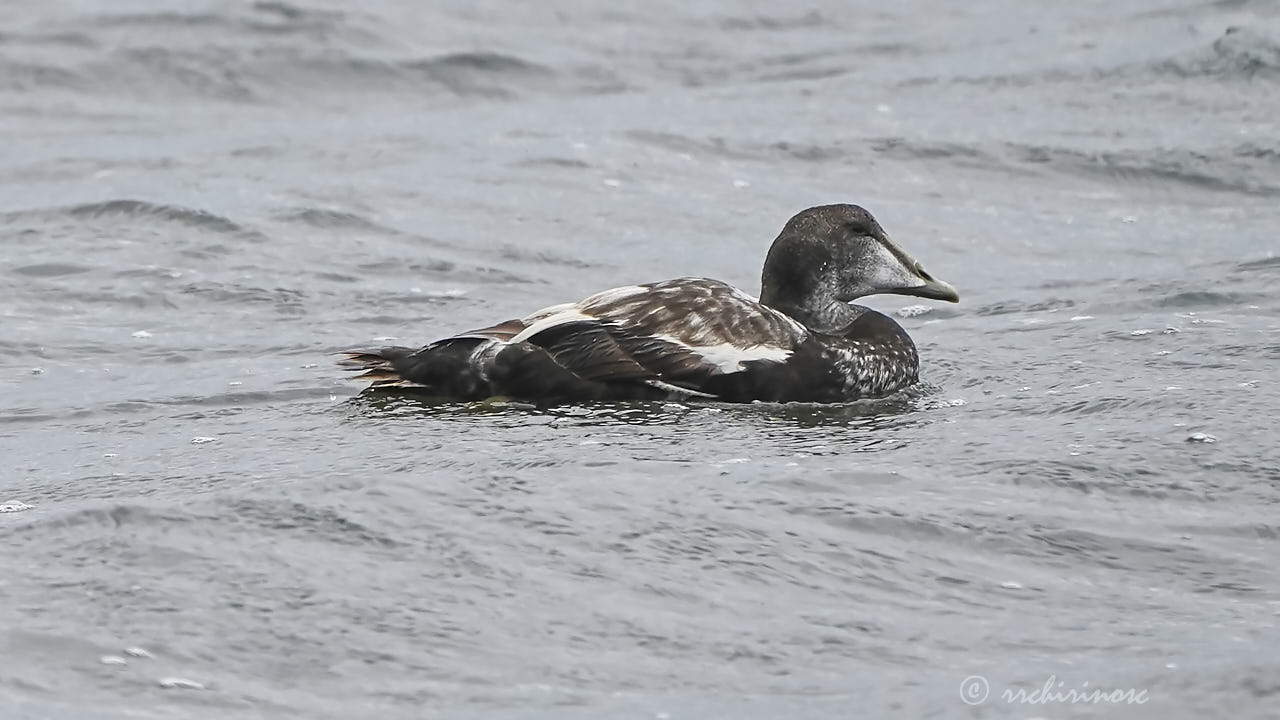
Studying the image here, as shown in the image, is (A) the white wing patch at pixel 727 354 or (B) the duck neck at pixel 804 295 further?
(B) the duck neck at pixel 804 295

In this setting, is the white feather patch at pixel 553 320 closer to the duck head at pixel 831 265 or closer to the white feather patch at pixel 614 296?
the white feather patch at pixel 614 296

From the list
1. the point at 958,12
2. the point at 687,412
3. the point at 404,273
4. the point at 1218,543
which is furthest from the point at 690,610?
the point at 958,12

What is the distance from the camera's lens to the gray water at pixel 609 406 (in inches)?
205

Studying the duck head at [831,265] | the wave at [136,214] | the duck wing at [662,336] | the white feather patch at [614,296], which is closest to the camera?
the duck wing at [662,336]

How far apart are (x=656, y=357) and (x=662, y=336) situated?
98 mm

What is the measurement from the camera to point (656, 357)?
7.82 meters

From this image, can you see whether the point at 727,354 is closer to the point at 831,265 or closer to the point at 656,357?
the point at 656,357

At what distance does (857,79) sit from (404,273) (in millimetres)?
7059

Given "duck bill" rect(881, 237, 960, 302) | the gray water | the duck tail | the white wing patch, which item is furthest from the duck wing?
"duck bill" rect(881, 237, 960, 302)

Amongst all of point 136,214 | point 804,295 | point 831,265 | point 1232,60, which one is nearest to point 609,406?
point 804,295

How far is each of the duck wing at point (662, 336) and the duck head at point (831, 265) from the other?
0.42m

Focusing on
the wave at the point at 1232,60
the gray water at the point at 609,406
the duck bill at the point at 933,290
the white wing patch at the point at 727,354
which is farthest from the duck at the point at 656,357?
the wave at the point at 1232,60

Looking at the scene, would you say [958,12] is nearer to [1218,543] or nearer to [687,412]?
[687,412]

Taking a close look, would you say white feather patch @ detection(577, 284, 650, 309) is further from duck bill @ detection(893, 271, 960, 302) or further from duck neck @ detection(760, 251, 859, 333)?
duck bill @ detection(893, 271, 960, 302)
